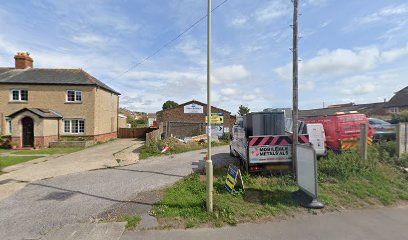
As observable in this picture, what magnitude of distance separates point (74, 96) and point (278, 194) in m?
22.1

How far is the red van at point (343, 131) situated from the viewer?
1102 cm

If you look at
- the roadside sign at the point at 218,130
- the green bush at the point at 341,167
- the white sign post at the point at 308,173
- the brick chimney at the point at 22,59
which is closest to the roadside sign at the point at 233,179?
the white sign post at the point at 308,173

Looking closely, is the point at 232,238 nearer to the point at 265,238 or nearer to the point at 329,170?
the point at 265,238

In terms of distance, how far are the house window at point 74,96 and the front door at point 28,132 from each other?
3.93m

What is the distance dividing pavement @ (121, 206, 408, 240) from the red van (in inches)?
246

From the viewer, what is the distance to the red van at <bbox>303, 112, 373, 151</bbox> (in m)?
11.0

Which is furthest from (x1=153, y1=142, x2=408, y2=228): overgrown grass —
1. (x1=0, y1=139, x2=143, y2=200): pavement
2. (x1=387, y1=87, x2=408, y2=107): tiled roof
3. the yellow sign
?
(x1=387, y1=87, x2=408, y2=107): tiled roof

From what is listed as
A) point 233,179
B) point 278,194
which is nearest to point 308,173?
point 278,194

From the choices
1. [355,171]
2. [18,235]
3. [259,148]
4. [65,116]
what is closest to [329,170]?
[355,171]

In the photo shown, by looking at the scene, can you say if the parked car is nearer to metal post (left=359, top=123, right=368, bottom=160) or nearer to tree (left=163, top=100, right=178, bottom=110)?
metal post (left=359, top=123, right=368, bottom=160)

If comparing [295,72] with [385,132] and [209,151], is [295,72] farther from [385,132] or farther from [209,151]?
[385,132]

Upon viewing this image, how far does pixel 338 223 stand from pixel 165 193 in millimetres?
4224

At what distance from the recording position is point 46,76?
23141 mm

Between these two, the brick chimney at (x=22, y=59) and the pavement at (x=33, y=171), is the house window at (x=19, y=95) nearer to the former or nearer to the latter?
the brick chimney at (x=22, y=59)
